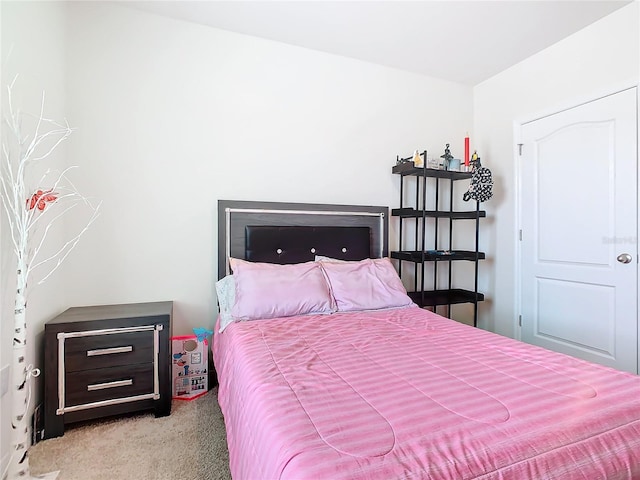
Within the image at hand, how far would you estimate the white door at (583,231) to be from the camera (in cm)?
224

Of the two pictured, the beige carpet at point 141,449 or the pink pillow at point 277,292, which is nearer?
the beige carpet at point 141,449

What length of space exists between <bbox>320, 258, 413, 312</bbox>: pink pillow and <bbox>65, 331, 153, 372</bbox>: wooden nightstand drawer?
3.95 feet

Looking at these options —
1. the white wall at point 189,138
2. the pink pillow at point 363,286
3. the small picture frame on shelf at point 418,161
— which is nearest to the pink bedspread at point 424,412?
the pink pillow at point 363,286

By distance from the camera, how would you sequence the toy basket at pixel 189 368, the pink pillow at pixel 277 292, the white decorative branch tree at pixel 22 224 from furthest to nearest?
the toy basket at pixel 189 368 → the pink pillow at pixel 277 292 → the white decorative branch tree at pixel 22 224

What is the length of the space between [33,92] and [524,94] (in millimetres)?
3610

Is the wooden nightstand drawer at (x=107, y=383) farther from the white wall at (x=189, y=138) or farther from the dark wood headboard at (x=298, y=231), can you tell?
the dark wood headboard at (x=298, y=231)

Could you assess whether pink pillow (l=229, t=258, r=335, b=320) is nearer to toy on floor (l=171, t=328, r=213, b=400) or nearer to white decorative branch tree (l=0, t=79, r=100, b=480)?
toy on floor (l=171, t=328, r=213, b=400)

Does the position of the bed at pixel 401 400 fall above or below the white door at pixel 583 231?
below

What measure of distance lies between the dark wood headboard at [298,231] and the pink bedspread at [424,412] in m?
1.03

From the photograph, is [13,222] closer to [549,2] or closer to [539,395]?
[539,395]

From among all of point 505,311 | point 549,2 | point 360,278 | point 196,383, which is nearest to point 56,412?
point 196,383

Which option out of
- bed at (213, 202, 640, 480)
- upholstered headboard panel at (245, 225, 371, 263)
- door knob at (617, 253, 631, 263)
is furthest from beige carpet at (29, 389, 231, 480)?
door knob at (617, 253, 631, 263)

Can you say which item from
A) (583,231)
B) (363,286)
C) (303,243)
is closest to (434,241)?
(583,231)

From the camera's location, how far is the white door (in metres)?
2.24
